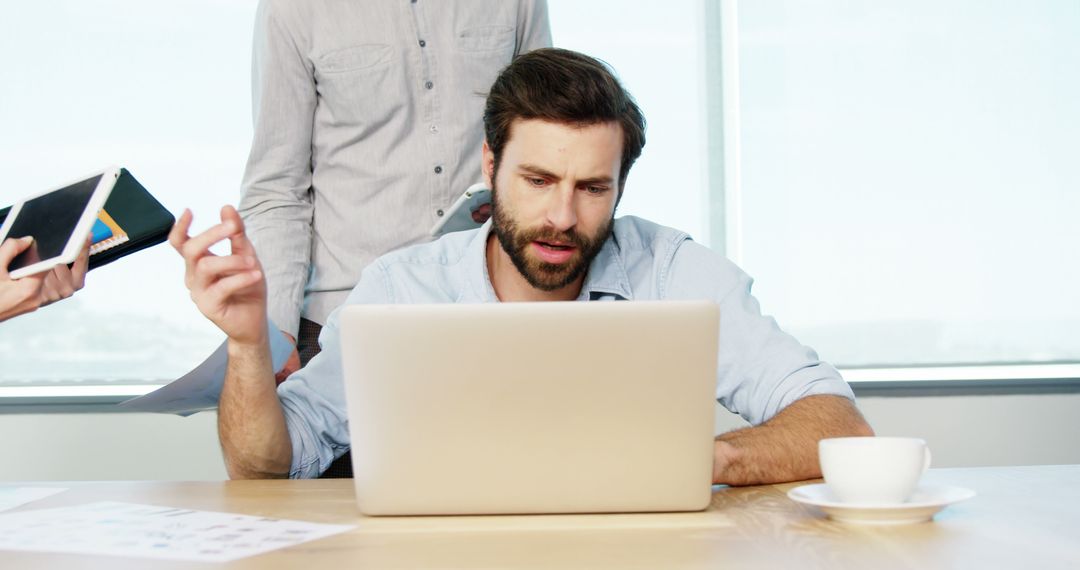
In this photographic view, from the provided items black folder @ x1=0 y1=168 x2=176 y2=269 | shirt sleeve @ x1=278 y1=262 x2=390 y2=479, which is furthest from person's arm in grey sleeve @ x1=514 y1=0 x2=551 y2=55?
black folder @ x1=0 y1=168 x2=176 y2=269

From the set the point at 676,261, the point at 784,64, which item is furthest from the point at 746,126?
the point at 676,261

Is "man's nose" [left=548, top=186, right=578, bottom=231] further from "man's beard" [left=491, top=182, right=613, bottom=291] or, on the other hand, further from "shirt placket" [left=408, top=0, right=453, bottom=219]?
"shirt placket" [left=408, top=0, right=453, bottom=219]

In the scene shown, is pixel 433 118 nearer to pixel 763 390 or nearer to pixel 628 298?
pixel 628 298

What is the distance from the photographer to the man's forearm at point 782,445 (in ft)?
4.29

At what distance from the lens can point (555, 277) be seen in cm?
179

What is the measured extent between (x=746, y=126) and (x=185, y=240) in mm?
2322

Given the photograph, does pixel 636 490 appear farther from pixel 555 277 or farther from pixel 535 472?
pixel 555 277

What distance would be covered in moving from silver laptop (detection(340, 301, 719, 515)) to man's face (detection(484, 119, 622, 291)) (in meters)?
0.76

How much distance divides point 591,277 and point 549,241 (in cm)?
12

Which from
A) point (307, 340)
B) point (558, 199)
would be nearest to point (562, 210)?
point (558, 199)

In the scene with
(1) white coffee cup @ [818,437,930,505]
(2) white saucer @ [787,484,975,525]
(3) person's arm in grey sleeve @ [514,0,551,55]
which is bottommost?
(2) white saucer @ [787,484,975,525]

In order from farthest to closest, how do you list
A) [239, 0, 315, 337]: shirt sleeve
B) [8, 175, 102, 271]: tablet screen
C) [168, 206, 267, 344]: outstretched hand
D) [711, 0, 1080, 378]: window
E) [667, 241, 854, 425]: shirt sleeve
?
[711, 0, 1080, 378]: window
[239, 0, 315, 337]: shirt sleeve
[667, 241, 854, 425]: shirt sleeve
[8, 175, 102, 271]: tablet screen
[168, 206, 267, 344]: outstretched hand

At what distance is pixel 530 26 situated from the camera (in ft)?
7.63

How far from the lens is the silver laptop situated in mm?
995
